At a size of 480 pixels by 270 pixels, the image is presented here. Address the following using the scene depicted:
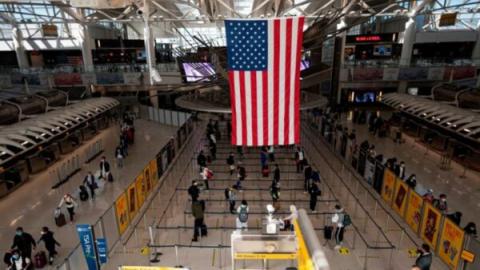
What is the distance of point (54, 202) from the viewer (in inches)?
534

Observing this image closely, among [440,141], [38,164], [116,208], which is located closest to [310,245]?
[116,208]

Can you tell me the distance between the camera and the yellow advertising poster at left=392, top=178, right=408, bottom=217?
36.4ft

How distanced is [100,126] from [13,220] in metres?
14.5

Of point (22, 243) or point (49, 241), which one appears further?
point (49, 241)

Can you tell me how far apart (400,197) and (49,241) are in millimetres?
11302

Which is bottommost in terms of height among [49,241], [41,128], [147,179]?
[49,241]

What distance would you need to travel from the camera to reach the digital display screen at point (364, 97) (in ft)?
112

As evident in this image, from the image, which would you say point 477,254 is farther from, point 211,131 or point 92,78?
point 92,78

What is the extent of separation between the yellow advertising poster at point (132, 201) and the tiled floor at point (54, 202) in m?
1.84

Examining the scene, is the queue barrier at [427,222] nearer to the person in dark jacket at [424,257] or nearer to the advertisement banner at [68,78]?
the person in dark jacket at [424,257]

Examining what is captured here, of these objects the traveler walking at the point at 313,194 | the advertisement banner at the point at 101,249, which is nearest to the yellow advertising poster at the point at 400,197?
the traveler walking at the point at 313,194

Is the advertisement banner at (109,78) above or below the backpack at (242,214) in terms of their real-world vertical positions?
above

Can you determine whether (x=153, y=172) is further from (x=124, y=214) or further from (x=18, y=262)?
(x=18, y=262)

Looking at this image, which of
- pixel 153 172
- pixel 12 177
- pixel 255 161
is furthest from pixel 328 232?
pixel 12 177
